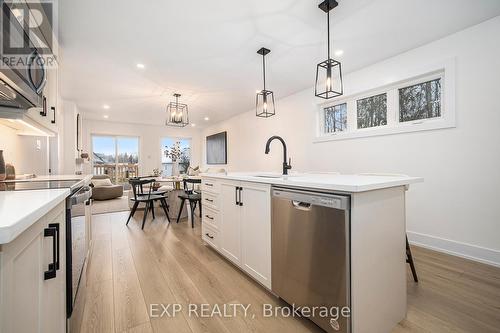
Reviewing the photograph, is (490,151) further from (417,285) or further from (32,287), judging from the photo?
(32,287)

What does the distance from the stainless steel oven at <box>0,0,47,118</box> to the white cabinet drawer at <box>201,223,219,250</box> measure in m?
1.90

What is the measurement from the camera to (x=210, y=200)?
2605 millimetres

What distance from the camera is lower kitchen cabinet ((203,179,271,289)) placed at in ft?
5.65

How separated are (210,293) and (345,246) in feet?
3.92

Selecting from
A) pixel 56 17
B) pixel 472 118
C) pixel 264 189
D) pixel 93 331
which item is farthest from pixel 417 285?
pixel 56 17

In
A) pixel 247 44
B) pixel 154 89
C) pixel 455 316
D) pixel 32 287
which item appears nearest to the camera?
pixel 32 287

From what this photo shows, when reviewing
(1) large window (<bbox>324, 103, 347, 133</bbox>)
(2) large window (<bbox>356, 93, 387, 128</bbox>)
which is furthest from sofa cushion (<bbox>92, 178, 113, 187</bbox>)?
(2) large window (<bbox>356, 93, 387, 128</bbox>)

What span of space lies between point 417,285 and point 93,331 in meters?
2.47

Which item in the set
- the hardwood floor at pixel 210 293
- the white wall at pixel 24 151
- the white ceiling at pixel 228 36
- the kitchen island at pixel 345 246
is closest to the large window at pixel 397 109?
the white ceiling at pixel 228 36

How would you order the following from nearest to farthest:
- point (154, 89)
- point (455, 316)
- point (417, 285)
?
point (455, 316)
point (417, 285)
point (154, 89)

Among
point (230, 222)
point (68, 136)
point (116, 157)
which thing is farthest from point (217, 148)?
point (230, 222)

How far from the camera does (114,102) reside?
16.9ft

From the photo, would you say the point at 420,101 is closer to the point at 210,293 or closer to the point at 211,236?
the point at 211,236

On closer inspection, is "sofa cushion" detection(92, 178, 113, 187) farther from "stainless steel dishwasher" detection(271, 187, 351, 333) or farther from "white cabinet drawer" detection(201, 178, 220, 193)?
"stainless steel dishwasher" detection(271, 187, 351, 333)
